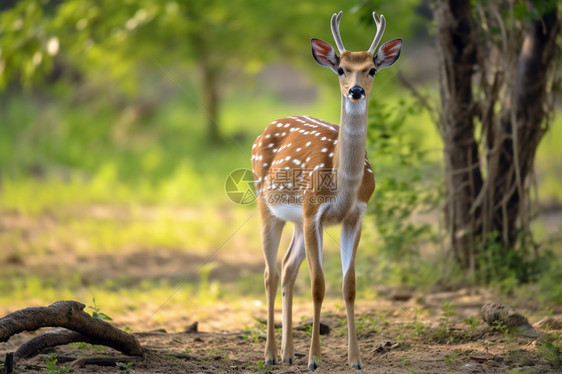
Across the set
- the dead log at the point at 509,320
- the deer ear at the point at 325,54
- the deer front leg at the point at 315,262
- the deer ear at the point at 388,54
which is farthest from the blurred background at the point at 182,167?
the deer front leg at the point at 315,262

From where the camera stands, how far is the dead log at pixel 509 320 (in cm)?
480

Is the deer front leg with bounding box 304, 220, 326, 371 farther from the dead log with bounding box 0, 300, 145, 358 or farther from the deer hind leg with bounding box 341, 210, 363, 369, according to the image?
the dead log with bounding box 0, 300, 145, 358

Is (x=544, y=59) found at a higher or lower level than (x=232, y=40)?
lower

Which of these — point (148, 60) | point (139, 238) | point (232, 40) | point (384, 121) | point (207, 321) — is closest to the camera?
point (207, 321)

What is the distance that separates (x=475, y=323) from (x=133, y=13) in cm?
791

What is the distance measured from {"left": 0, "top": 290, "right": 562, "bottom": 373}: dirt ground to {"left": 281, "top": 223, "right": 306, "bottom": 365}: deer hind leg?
11 cm

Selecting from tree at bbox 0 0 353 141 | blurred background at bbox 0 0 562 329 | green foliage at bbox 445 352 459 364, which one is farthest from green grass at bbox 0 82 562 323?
green foliage at bbox 445 352 459 364

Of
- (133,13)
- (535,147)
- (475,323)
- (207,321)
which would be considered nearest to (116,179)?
(133,13)

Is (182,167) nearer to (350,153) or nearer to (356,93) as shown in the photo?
(350,153)

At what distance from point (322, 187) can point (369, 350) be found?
115 cm

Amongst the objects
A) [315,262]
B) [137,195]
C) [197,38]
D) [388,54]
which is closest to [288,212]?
[315,262]

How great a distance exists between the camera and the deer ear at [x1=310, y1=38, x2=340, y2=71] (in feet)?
14.7

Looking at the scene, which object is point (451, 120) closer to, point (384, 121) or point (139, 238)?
point (384, 121)

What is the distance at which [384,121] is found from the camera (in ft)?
21.9
